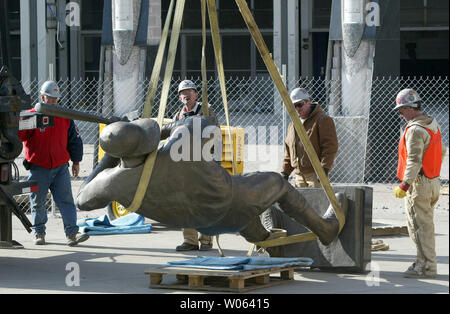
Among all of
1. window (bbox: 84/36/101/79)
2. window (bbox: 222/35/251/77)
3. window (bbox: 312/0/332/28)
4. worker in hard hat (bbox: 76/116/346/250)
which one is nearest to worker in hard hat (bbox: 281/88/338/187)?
worker in hard hat (bbox: 76/116/346/250)

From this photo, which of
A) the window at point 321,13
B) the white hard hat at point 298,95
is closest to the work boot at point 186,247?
the white hard hat at point 298,95

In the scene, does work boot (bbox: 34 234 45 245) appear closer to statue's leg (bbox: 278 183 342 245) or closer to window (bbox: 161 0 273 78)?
statue's leg (bbox: 278 183 342 245)

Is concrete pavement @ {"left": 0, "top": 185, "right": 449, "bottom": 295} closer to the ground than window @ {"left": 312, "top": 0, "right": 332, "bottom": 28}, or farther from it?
closer to the ground

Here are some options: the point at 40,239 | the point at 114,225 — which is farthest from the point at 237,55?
the point at 40,239

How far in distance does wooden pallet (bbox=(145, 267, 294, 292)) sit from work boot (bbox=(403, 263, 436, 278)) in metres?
1.14

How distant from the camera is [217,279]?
8.22 m

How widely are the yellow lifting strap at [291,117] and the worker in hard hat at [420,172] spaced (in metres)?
0.70

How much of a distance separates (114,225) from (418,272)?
507cm

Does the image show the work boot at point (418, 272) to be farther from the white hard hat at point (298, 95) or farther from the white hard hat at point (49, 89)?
the white hard hat at point (49, 89)

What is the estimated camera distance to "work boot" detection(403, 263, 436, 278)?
8.50m

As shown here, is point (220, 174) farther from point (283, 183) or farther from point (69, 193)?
point (69, 193)

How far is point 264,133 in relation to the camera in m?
23.8

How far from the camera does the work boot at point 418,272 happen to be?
27.9 feet

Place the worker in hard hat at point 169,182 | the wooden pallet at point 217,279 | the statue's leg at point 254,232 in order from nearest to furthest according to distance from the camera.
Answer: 1. the worker in hard hat at point 169,182
2. the wooden pallet at point 217,279
3. the statue's leg at point 254,232
